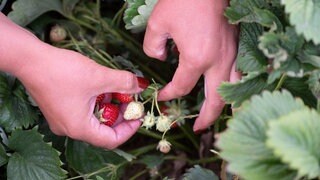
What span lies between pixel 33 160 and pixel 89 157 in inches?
6.1

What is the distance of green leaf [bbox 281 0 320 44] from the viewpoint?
0.84 meters

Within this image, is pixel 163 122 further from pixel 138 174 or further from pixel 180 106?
pixel 138 174

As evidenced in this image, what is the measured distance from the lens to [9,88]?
1256 millimetres

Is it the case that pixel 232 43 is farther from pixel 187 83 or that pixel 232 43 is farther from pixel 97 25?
pixel 97 25

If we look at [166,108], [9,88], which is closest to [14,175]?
[9,88]

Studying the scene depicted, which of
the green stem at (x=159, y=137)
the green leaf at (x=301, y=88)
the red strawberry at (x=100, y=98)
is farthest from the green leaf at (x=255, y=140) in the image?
the green stem at (x=159, y=137)

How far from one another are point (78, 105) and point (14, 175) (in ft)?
0.72

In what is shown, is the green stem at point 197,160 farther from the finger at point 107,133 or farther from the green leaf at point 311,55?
the green leaf at point 311,55

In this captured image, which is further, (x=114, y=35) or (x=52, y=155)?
(x=114, y=35)

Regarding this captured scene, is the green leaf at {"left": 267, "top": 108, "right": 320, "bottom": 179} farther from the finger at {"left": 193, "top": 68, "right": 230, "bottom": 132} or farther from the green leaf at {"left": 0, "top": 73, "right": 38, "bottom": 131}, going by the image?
the green leaf at {"left": 0, "top": 73, "right": 38, "bottom": 131}

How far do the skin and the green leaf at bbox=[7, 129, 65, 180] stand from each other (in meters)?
0.10

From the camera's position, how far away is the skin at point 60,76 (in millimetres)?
1072

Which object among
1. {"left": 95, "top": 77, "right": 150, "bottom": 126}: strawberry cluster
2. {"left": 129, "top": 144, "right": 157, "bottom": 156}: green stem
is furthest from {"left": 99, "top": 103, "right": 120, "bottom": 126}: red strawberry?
{"left": 129, "top": 144, "right": 157, "bottom": 156}: green stem

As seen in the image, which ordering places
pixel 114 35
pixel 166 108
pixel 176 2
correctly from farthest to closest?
1. pixel 114 35
2. pixel 166 108
3. pixel 176 2
